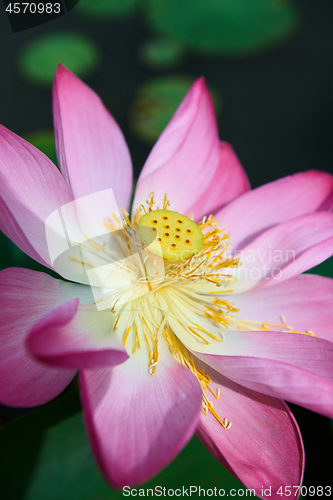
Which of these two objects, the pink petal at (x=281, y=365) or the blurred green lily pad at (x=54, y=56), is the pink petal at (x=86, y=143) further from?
the blurred green lily pad at (x=54, y=56)

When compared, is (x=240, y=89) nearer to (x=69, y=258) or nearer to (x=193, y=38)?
(x=193, y=38)

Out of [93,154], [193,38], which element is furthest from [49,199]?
[193,38]

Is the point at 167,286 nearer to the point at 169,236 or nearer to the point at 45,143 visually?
the point at 169,236

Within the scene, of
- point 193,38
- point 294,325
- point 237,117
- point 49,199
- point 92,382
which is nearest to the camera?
point 92,382

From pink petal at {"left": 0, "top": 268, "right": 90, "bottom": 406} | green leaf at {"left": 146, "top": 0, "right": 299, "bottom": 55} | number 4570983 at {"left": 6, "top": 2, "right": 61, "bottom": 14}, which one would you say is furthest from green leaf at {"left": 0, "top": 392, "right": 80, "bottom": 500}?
green leaf at {"left": 146, "top": 0, "right": 299, "bottom": 55}

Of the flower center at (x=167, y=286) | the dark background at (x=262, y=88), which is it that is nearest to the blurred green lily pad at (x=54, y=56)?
the dark background at (x=262, y=88)

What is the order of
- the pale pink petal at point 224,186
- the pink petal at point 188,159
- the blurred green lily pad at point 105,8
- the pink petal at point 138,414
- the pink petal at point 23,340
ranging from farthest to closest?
the blurred green lily pad at point 105,8
the pale pink petal at point 224,186
the pink petal at point 188,159
the pink petal at point 23,340
the pink petal at point 138,414

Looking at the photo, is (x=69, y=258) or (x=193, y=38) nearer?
(x=69, y=258)
